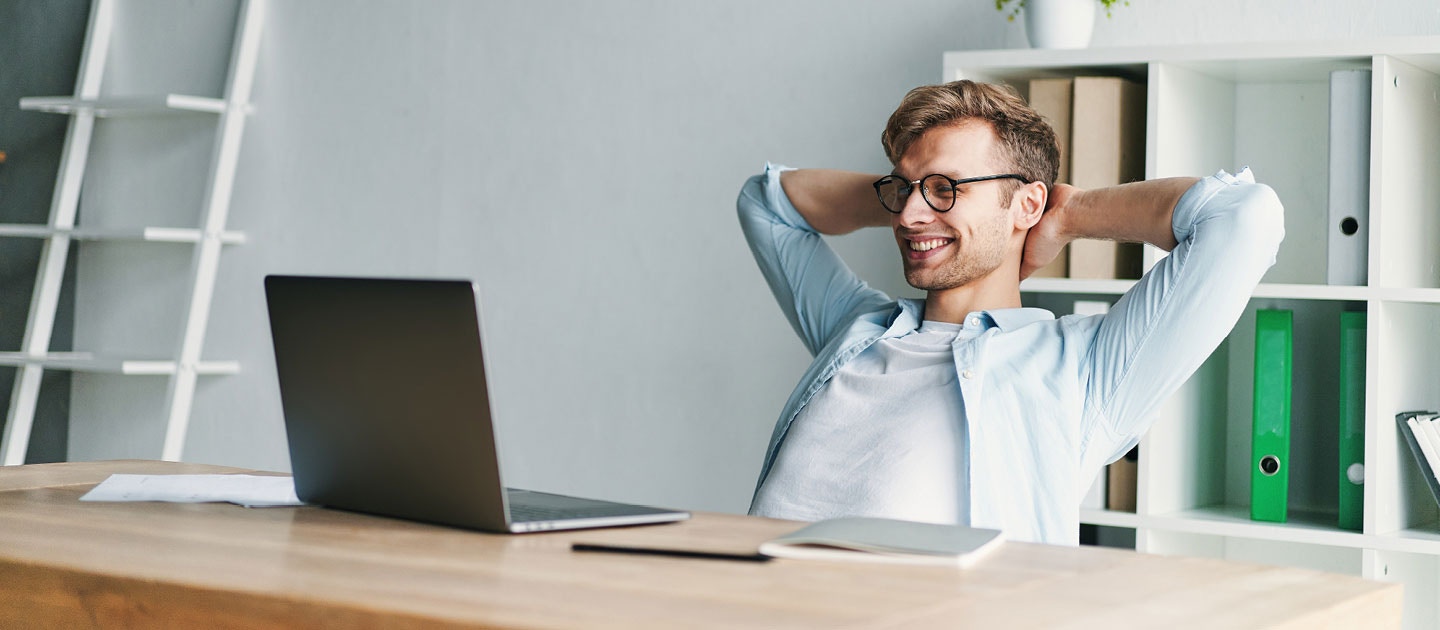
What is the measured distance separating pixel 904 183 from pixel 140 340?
2534 mm

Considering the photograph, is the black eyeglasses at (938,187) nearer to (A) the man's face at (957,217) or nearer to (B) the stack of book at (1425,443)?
(A) the man's face at (957,217)

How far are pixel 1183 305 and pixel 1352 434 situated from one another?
1.67 feet

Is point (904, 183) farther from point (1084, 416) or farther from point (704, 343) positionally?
point (704, 343)

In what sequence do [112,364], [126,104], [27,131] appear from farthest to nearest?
[27,131]
[126,104]
[112,364]

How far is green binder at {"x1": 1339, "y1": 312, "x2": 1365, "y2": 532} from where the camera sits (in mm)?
2076

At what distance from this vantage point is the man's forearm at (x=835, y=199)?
2145 millimetres

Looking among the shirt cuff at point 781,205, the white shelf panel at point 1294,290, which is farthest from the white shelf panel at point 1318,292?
the shirt cuff at point 781,205

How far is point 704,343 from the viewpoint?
293 cm

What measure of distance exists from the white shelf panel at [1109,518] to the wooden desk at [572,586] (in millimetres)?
1151

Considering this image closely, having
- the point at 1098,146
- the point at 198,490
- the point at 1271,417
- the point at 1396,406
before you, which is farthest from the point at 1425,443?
the point at 198,490

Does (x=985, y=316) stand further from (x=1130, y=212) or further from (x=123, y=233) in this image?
(x=123, y=233)

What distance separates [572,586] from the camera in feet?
2.96

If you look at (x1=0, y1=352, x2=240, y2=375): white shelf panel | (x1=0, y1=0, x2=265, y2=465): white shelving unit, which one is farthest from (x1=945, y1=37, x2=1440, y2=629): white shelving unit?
(x1=0, y1=352, x2=240, y2=375): white shelf panel

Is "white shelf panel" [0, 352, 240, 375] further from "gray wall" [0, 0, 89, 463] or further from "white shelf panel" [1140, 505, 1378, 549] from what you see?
"white shelf panel" [1140, 505, 1378, 549]
